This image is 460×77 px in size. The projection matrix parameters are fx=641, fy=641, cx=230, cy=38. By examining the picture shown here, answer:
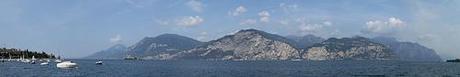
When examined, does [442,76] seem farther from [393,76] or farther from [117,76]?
[117,76]

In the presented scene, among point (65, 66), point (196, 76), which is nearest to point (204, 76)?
point (196, 76)

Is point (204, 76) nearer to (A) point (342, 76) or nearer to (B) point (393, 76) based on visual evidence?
(A) point (342, 76)

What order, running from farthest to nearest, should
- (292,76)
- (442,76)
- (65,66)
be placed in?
(65,66), (292,76), (442,76)

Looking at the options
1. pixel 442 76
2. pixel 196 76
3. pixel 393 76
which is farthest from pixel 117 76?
pixel 442 76

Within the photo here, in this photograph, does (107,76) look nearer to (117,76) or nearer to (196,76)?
(117,76)

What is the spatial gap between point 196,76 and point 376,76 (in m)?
37.4

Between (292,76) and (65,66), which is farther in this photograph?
(65,66)

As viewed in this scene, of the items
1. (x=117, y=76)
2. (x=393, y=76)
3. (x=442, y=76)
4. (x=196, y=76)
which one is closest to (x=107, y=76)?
(x=117, y=76)

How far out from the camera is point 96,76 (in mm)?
132500

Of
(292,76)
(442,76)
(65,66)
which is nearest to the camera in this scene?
(442,76)

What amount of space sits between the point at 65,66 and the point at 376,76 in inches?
3978

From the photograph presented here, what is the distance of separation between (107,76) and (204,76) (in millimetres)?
20671

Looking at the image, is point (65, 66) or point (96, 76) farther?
point (65, 66)

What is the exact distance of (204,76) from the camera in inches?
5408
